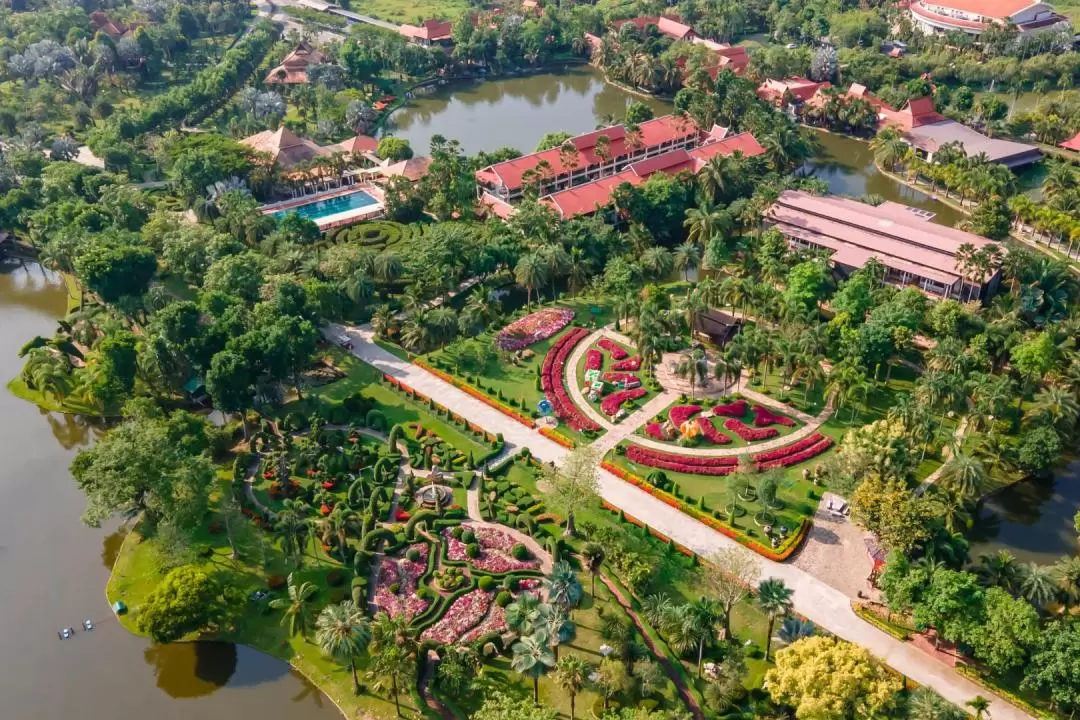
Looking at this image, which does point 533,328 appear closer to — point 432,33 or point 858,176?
point 858,176

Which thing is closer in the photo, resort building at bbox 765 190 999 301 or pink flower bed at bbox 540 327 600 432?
pink flower bed at bbox 540 327 600 432

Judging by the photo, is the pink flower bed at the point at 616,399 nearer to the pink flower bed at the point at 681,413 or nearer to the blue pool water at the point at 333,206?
the pink flower bed at the point at 681,413

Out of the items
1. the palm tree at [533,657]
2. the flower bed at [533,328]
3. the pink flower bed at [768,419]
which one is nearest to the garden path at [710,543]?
the flower bed at [533,328]

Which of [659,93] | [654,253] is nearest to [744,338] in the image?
[654,253]

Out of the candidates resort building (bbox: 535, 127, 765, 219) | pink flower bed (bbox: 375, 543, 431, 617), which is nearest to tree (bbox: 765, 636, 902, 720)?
pink flower bed (bbox: 375, 543, 431, 617)

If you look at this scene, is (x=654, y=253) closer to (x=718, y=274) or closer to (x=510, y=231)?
(x=718, y=274)

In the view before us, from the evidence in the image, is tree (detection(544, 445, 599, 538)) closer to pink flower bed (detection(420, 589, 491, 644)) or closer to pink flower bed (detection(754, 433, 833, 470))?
pink flower bed (detection(420, 589, 491, 644))
